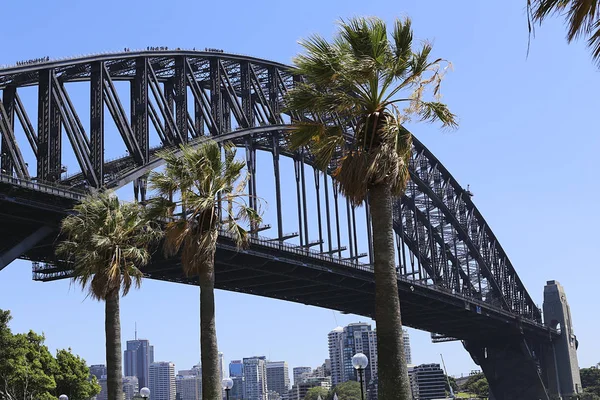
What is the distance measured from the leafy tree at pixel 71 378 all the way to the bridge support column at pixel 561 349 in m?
102

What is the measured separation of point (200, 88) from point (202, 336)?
5482cm

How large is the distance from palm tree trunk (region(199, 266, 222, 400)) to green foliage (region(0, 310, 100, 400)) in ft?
94.0

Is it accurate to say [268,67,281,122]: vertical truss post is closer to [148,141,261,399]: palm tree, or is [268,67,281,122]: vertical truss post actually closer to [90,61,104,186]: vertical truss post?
[90,61,104,186]: vertical truss post

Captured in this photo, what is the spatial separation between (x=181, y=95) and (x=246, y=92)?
11089mm

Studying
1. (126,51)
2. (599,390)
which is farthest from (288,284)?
(599,390)

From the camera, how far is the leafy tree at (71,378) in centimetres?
7050

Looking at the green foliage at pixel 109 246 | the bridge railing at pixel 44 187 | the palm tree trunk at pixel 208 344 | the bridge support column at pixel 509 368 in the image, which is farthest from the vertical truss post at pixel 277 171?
the bridge support column at pixel 509 368

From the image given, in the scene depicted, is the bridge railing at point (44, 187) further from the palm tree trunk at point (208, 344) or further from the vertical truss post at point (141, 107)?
the palm tree trunk at point (208, 344)

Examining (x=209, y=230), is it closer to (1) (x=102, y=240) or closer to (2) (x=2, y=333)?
(1) (x=102, y=240)

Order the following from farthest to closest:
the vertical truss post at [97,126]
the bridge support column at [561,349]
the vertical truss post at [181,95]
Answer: the bridge support column at [561,349]
the vertical truss post at [181,95]
the vertical truss post at [97,126]

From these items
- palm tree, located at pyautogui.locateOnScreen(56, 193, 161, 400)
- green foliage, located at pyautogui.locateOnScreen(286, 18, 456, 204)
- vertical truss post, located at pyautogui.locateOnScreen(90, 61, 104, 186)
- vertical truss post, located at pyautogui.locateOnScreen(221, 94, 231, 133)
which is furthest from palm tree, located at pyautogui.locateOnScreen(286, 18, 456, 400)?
vertical truss post, located at pyautogui.locateOnScreen(221, 94, 231, 133)

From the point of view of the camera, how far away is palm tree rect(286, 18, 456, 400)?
21719mm

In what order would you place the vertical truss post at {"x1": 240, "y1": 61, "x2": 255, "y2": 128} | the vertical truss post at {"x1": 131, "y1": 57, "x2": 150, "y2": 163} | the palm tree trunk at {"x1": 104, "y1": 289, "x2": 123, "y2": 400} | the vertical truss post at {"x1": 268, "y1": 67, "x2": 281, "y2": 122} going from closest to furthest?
the palm tree trunk at {"x1": 104, "y1": 289, "x2": 123, "y2": 400} → the vertical truss post at {"x1": 131, "y1": 57, "x2": 150, "y2": 163} → the vertical truss post at {"x1": 240, "y1": 61, "x2": 255, "y2": 128} → the vertical truss post at {"x1": 268, "y1": 67, "x2": 281, "y2": 122}

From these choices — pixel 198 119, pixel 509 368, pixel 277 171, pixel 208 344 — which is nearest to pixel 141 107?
pixel 198 119
